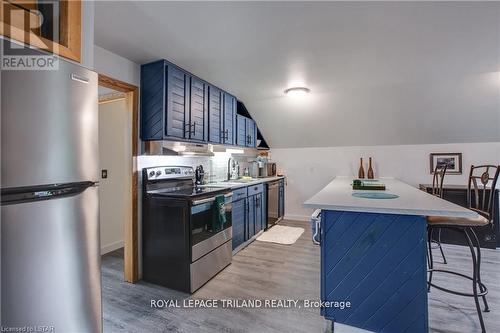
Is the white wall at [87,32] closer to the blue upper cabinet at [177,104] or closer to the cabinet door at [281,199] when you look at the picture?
the blue upper cabinet at [177,104]

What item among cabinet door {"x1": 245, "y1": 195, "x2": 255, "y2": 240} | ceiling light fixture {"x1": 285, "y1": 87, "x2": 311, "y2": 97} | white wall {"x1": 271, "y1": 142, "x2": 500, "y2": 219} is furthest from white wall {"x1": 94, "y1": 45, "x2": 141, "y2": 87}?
white wall {"x1": 271, "y1": 142, "x2": 500, "y2": 219}

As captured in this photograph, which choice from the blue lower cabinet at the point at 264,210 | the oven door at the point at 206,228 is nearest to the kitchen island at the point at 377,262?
the oven door at the point at 206,228

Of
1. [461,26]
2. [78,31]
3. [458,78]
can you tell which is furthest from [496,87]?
[78,31]

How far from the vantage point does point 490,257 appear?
3207 mm

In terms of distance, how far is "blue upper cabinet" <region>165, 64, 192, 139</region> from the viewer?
104 inches

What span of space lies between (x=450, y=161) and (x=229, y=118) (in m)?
3.76

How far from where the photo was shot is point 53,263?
1.13 m

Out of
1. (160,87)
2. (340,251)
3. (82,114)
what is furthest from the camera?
(160,87)

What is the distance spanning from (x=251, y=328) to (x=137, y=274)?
4.62 feet

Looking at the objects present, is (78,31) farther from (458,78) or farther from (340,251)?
(458,78)

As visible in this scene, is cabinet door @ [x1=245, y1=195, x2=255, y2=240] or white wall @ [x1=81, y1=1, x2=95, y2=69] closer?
white wall @ [x1=81, y1=1, x2=95, y2=69]

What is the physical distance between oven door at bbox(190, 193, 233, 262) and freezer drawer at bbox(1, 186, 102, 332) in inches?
40.9

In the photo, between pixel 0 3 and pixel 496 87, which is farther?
pixel 496 87

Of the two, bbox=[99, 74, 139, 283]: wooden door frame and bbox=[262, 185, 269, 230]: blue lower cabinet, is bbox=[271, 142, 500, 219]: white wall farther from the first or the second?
bbox=[99, 74, 139, 283]: wooden door frame
